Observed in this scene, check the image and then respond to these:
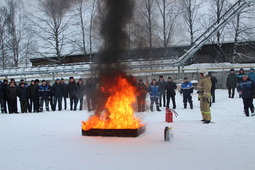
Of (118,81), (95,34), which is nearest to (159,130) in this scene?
(118,81)

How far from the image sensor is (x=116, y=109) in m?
9.10

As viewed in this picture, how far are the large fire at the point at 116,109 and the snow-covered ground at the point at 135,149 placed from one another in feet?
1.84

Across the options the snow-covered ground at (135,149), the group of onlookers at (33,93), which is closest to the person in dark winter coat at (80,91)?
the group of onlookers at (33,93)

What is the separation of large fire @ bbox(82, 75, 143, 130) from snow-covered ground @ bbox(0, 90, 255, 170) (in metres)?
0.56

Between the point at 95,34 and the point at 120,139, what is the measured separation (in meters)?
3.48

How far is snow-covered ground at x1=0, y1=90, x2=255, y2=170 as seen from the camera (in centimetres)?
591

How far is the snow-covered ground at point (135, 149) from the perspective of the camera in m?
5.91

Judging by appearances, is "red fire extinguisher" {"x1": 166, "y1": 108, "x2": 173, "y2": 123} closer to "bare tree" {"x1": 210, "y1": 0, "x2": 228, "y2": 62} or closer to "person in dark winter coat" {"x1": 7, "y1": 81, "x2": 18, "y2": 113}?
"person in dark winter coat" {"x1": 7, "y1": 81, "x2": 18, "y2": 113}

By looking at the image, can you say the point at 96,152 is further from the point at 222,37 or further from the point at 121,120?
the point at 222,37

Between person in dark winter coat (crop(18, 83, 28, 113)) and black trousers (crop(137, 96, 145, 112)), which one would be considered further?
person in dark winter coat (crop(18, 83, 28, 113))

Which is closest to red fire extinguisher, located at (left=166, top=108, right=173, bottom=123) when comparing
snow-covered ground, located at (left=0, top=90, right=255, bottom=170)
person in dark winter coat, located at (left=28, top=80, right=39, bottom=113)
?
snow-covered ground, located at (left=0, top=90, right=255, bottom=170)

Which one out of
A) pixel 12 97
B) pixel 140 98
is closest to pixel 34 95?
pixel 12 97

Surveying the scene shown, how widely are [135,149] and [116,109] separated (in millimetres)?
2127

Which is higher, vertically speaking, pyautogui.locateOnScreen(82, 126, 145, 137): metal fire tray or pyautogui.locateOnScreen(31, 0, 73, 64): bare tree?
pyautogui.locateOnScreen(31, 0, 73, 64): bare tree
